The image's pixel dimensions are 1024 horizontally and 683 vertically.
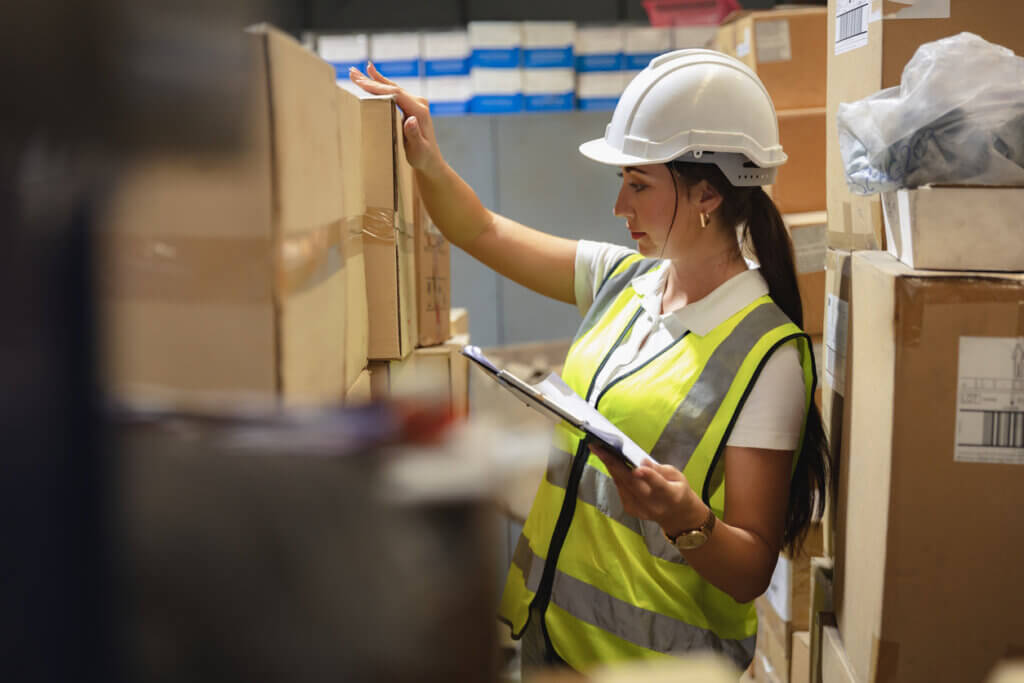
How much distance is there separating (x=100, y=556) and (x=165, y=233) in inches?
5.5

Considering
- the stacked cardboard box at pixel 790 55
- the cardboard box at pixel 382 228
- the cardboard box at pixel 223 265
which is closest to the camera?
the cardboard box at pixel 223 265

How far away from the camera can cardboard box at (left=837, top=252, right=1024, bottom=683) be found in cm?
94

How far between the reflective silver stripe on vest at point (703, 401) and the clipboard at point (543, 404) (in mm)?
210

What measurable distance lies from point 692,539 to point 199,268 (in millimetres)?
893

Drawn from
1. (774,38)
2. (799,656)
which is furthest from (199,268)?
(774,38)

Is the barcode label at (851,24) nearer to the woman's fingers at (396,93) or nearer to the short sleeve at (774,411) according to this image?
the short sleeve at (774,411)

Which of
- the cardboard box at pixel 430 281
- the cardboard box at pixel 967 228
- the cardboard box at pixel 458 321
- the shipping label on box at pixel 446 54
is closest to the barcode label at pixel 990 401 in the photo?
the cardboard box at pixel 967 228

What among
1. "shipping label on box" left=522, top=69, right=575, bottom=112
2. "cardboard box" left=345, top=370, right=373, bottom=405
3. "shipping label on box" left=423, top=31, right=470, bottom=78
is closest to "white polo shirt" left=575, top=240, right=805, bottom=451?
"cardboard box" left=345, top=370, right=373, bottom=405

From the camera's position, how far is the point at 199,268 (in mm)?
389

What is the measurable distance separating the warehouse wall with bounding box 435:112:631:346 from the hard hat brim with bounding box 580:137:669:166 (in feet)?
6.85

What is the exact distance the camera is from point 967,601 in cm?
97

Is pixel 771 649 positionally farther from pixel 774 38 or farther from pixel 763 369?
pixel 774 38

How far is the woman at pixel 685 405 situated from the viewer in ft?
3.97

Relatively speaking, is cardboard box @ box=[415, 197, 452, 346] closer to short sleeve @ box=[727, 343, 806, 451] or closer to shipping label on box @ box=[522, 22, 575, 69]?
short sleeve @ box=[727, 343, 806, 451]
